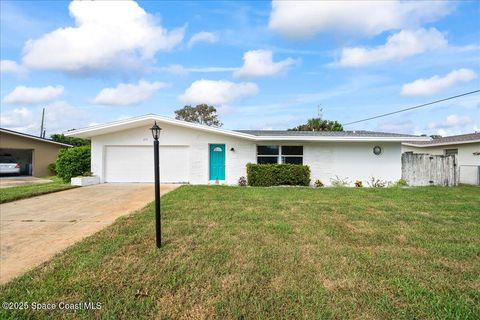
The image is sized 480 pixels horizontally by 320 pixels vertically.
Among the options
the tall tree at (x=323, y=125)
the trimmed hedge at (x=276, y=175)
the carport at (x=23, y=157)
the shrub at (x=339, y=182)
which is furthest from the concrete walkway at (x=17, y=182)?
the tall tree at (x=323, y=125)

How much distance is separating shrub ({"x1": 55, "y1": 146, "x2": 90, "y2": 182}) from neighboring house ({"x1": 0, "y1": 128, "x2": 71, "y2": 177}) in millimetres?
8294

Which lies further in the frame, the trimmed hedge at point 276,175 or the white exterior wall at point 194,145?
the white exterior wall at point 194,145

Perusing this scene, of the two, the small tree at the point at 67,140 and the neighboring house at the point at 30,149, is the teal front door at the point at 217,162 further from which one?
the small tree at the point at 67,140

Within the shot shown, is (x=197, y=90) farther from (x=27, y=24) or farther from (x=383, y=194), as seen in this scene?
Answer: (x=383, y=194)

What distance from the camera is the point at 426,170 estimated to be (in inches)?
554

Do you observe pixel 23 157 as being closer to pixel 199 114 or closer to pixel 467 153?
pixel 199 114

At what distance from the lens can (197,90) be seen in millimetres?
28594

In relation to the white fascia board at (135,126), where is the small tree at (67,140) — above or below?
above

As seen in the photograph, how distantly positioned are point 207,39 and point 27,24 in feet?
22.7

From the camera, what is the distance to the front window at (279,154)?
46.3ft

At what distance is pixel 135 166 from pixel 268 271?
1211 centimetres

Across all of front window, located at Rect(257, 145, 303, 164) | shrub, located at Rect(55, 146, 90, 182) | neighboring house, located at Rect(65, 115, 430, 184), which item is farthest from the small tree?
A: front window, located at Rect(257, 145, 303, 164)

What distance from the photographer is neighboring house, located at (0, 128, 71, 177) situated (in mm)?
19031

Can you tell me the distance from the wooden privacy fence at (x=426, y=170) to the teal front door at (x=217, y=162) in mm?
9039
